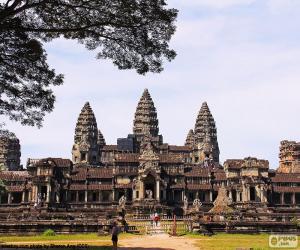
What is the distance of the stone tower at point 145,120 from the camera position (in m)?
125

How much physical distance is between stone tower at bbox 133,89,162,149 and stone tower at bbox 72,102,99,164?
39.7ft

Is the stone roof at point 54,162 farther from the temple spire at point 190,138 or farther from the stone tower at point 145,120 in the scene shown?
the temple spire at point 190,138

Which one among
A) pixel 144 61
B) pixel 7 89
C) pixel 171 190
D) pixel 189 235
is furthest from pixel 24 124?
pixel 171 190

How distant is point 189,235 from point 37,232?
13.2 meters

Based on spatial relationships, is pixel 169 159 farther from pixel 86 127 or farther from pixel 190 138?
pixel 190 138

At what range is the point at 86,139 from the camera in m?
123

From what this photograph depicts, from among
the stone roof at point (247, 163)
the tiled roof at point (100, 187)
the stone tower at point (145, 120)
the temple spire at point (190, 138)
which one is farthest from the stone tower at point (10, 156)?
the stone roof at point (247, 163)

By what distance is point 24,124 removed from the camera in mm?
21656

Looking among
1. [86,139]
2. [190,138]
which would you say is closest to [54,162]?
[86,139]

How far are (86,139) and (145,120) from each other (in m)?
17.5

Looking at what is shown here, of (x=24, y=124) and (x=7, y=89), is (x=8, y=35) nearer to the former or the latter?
(x=7, y=89)

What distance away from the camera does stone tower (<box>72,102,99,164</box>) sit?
403ft

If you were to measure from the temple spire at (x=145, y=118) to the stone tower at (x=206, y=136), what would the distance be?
13532mm

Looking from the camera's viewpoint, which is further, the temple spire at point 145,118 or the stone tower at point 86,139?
the temple spire at point 145,118
